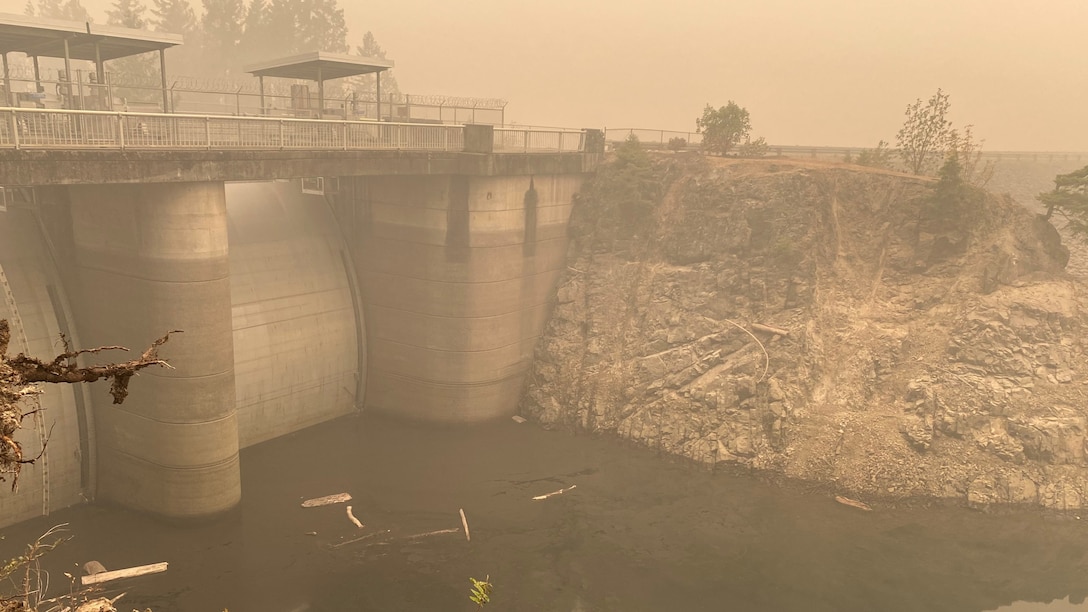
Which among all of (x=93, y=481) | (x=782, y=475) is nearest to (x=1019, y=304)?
(x=782, y=475)

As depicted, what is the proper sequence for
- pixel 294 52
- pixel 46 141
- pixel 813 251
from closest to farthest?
pixel 46 141 → pixel 813 251 → pixel 294 52

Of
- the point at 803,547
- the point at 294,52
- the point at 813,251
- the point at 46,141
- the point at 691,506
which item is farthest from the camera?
the point at 294,52

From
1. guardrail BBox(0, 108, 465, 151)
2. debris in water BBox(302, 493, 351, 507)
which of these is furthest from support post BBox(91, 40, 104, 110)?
debris in water BBox(302, 493, 351, 507)

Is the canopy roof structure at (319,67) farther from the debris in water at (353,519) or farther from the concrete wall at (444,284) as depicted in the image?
the debris in water at (353,519)

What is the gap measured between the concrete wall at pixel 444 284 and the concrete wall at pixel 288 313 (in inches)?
52.7

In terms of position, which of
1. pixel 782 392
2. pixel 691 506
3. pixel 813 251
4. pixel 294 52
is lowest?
pixel 691 506

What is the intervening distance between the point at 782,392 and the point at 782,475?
4.33 metres

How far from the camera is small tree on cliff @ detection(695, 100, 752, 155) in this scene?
4734cm

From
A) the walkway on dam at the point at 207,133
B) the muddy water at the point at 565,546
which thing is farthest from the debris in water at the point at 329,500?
the walkway on dam at the point at 207,133

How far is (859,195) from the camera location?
41.0 m

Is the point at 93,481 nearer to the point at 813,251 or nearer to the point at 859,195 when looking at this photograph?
the point at 813,251

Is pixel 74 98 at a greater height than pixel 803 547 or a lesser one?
greater

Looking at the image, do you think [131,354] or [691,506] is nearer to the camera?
[131,354]

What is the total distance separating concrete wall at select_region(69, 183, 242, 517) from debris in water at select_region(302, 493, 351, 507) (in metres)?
2.88
